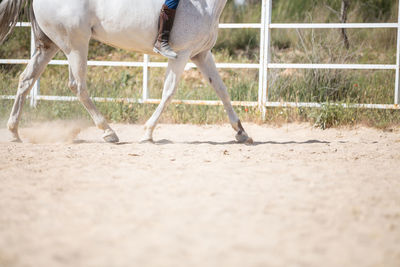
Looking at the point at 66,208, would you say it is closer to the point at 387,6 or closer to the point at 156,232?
the point at 156,232

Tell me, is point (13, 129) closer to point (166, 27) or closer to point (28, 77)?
point (28, 77)

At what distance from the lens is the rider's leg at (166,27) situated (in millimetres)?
5219

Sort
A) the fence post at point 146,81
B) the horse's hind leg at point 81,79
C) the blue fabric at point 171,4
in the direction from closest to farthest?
the blue fabric at point 171,4
the horse's hind leg at point 81,79
the fence post at point 146,81

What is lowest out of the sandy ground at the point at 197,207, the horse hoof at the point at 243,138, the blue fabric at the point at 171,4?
the sandy ground at the point at 197,207

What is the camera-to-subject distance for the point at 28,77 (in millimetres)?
→ 5816

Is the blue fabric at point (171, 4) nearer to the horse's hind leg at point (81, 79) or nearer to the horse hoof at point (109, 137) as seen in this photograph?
the horse's hind leg at point (81, 79)

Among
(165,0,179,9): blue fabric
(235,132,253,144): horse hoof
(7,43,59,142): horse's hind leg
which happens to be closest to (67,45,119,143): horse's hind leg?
(7,43,59,142): horse's hind leg

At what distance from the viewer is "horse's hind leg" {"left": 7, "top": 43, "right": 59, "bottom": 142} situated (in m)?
5.77

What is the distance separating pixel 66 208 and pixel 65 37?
3.20 meters

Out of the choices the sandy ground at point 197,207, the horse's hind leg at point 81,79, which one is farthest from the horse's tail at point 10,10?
the sandy ground at point 197,207

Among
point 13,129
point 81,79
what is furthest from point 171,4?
point 13,129

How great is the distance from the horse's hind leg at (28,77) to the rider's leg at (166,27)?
1.44 metres

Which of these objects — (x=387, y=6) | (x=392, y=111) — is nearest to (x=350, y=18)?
(x=387, y=6)

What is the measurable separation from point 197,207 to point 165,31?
2.99 m
